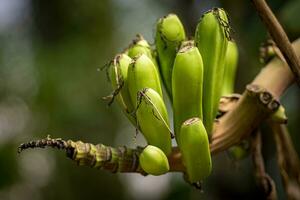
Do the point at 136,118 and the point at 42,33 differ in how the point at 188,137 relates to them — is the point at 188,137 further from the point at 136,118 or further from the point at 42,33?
the point at 42,33

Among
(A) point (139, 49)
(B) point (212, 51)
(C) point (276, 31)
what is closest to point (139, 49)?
(A) point (139, 49)

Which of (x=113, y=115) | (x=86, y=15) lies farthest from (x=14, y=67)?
(x=113, y=115)

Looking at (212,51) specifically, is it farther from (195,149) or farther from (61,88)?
(61,88)

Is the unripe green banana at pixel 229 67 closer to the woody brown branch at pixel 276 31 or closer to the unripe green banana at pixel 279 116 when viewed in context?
the unripe green banana at pixel 279 116

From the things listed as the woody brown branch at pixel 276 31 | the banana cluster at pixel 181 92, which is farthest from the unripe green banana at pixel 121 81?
the woody brown branch at pixel 276 31

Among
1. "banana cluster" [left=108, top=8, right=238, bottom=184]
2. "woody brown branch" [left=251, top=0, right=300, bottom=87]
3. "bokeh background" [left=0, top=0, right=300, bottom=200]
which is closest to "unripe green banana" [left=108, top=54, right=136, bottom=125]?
"banana cluster" [left=108, top=8, right=238, bottom=184]

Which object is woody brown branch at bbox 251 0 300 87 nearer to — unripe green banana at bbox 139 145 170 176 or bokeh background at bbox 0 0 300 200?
unripe green banana at bbox 139 145 170 176

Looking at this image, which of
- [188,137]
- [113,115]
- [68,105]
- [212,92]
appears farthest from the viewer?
[113,115]
